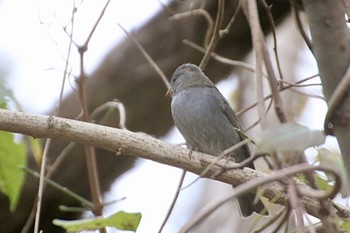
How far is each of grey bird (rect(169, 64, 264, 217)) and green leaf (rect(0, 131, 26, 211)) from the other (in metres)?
0.81

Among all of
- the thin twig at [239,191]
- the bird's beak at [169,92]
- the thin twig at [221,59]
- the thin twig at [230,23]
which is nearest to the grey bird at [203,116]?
the bird's beak at [169,92]

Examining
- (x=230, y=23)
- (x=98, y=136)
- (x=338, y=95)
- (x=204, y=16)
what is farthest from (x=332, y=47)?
(x=204, y=16)

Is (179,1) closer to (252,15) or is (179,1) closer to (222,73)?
(222,73)

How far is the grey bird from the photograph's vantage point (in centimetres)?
253

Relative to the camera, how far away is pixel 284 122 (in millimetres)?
871

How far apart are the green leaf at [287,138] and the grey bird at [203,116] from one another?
1.61 metres

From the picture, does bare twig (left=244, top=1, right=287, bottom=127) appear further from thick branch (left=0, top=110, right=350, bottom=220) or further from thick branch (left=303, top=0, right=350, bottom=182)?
thick branch (left=0, top=110, right=350, bottom=220)

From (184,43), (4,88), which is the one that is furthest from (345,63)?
(184,43)

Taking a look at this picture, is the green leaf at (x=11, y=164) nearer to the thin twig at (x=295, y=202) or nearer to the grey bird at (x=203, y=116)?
the grey bird at (x=203, y=116)

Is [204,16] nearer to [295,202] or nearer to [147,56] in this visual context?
[147,56]

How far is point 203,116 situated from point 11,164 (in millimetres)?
994

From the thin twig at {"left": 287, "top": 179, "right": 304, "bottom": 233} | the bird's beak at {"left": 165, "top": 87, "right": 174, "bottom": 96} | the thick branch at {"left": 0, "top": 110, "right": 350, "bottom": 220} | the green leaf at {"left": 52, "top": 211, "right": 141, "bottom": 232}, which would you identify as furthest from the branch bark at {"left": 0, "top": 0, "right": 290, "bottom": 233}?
the thin twig at {"left": 287, "top": 179, "right": 304, "bottom": 233}

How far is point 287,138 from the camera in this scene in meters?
0.86

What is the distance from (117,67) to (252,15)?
57.3 inches
